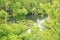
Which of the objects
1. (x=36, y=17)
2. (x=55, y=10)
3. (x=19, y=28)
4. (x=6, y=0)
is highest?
(x=55, y=10)

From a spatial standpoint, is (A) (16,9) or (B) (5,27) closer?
(B) (5,27)

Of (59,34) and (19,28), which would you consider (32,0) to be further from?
(59,34)

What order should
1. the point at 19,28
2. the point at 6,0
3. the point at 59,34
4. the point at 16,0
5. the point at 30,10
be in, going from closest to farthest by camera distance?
the point at 59,34 → the point at 19,28 → the point at 6,0 → the point at 16,0 → the point at 30,10

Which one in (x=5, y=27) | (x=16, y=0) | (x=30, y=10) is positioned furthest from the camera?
(x=30, y=10)

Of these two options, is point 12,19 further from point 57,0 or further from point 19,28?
point 57,0

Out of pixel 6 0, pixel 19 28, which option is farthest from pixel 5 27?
pixel 6 0

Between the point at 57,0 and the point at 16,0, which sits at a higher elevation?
the point at 57,0
